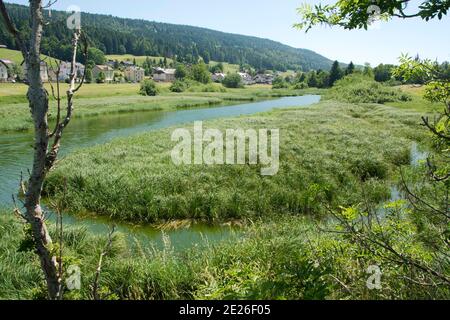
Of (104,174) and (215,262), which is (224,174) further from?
(215,262)

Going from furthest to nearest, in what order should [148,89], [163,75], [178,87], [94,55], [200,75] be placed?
1. [163,75]
2. [200,75]
3. [178,87]
4. [148,89]
5. [94,55]

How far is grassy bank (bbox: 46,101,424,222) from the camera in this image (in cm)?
1343

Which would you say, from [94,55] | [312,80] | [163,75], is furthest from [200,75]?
[94,55]

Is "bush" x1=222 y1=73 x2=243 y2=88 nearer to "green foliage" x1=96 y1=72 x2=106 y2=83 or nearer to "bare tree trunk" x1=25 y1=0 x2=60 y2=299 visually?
"green foliage" x1=96 y1=72 x2=106 y2=83

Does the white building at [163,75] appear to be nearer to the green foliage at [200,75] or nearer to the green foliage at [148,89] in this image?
the green foliage at [200,75]

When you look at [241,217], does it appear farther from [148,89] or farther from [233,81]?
[233,81]

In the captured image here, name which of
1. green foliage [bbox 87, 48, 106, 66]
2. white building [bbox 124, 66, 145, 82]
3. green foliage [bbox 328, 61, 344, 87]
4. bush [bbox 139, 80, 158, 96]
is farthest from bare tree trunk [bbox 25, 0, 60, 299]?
white building [bbox 124, 66, 145, 82]

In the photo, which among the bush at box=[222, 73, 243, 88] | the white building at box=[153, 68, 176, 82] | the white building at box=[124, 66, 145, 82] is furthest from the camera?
the white building at box=[153, 68, 176, 82]

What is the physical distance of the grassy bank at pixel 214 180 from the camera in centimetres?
1343

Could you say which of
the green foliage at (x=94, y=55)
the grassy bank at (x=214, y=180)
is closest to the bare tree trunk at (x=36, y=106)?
the green foliage at (x=94, y=55)

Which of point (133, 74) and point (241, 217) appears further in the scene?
point (133, 74)

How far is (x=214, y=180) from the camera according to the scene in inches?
607

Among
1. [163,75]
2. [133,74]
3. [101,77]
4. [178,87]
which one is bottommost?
[178,87]
